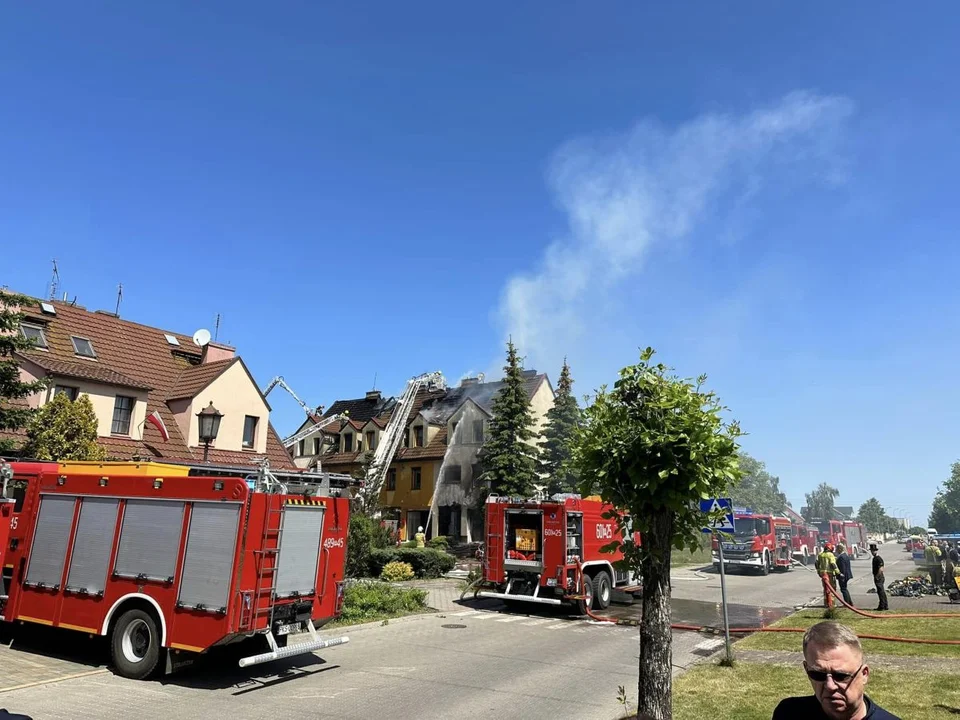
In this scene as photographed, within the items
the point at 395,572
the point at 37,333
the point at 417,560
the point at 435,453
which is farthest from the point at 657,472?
the point at 435,453

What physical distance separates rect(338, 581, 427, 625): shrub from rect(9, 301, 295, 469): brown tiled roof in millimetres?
10143

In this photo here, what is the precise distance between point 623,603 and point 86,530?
15.2 m

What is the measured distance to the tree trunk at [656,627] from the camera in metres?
6.29

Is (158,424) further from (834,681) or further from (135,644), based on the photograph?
(834,681)

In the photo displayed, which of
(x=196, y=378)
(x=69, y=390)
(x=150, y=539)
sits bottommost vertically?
(x=150, y=539)

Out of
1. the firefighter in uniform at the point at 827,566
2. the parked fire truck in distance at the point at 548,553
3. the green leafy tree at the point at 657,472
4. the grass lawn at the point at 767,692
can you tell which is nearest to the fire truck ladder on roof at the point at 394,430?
the parked fire truck in distance at the point at 548,553

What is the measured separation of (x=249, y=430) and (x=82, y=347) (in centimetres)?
683

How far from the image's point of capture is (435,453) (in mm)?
39969

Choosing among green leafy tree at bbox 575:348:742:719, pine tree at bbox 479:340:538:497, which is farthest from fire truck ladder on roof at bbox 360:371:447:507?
green leafy tree at bbox 575:348:742:719

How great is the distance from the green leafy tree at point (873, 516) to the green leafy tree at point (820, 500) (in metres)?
8.24

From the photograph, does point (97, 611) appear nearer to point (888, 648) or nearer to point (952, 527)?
point (888, 648)

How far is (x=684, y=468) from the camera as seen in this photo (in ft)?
21.3

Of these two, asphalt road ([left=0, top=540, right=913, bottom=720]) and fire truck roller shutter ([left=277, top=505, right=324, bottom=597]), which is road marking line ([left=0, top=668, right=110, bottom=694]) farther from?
fire truck roller shutter ([left=277, top=505, right=324, bottom=597])

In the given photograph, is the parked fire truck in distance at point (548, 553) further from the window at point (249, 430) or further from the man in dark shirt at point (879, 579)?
the window at point (249, 430)
